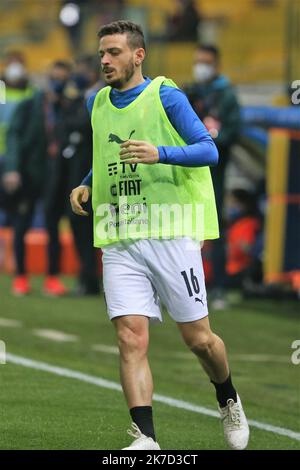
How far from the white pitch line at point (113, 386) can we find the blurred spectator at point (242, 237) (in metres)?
5.61

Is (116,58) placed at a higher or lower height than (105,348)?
higher

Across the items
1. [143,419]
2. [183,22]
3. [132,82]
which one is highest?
[183,22]

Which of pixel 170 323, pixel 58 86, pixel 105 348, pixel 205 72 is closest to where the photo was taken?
pixel 105 348

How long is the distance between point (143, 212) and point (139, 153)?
52 cm

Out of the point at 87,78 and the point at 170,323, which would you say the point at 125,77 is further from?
the point at 87,78

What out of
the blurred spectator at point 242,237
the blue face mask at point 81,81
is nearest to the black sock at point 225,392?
the blurred spectator at point 242,237

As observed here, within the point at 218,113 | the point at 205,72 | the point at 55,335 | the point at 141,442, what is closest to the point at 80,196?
the point at 141,442

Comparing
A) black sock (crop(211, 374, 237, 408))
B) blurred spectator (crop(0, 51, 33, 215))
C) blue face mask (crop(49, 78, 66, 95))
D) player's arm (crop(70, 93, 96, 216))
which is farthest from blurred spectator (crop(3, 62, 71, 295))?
black sock (crop(211, 374, 237, 408))

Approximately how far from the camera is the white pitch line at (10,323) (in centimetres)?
1291

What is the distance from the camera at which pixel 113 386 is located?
9.39 metres

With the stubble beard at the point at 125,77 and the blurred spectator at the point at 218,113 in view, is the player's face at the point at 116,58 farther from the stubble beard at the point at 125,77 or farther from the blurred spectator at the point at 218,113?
the blurred spectator at the point at 218,113

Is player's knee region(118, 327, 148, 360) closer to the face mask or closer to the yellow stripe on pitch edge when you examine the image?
the yellow stripe on pitch edge

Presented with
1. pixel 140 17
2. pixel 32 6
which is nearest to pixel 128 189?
pixel 140 17

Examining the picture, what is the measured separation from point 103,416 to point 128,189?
5.67ft
